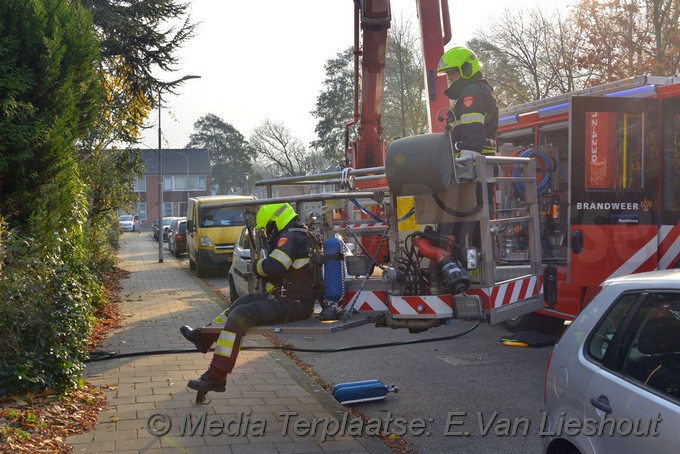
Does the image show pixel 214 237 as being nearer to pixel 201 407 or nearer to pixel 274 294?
pixel 274 294

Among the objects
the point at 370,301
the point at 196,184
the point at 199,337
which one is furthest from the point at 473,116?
the point at 196,184

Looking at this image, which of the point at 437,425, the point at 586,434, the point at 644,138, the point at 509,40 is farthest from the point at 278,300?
the point at 509,40

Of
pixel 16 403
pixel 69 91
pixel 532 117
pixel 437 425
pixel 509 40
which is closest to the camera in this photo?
pixel 16 403

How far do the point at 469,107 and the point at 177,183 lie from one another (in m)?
89.1

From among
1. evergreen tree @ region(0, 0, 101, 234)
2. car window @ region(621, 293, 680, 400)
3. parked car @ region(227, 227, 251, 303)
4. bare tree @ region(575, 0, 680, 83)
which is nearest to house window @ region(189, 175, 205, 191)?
bare tree @ region(575, 0, 680, 83)

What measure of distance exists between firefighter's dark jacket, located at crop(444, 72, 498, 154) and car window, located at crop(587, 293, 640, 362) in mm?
3592

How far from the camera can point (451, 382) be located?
26.1 feet

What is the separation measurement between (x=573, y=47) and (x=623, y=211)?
66.8 ft

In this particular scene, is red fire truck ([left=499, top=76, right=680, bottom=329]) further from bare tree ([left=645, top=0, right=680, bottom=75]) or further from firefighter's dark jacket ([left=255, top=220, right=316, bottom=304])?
bare tree ([left=645, top=0, right=680, bottom=75])

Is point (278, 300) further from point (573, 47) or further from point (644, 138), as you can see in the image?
point (573, 47)

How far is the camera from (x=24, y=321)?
6.53 metres

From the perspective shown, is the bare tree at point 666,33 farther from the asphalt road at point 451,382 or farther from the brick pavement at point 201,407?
the brick pavement at point 201,407

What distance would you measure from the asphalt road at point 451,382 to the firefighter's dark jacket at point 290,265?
4.30 feet

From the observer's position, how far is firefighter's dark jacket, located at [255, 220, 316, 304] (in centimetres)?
658
